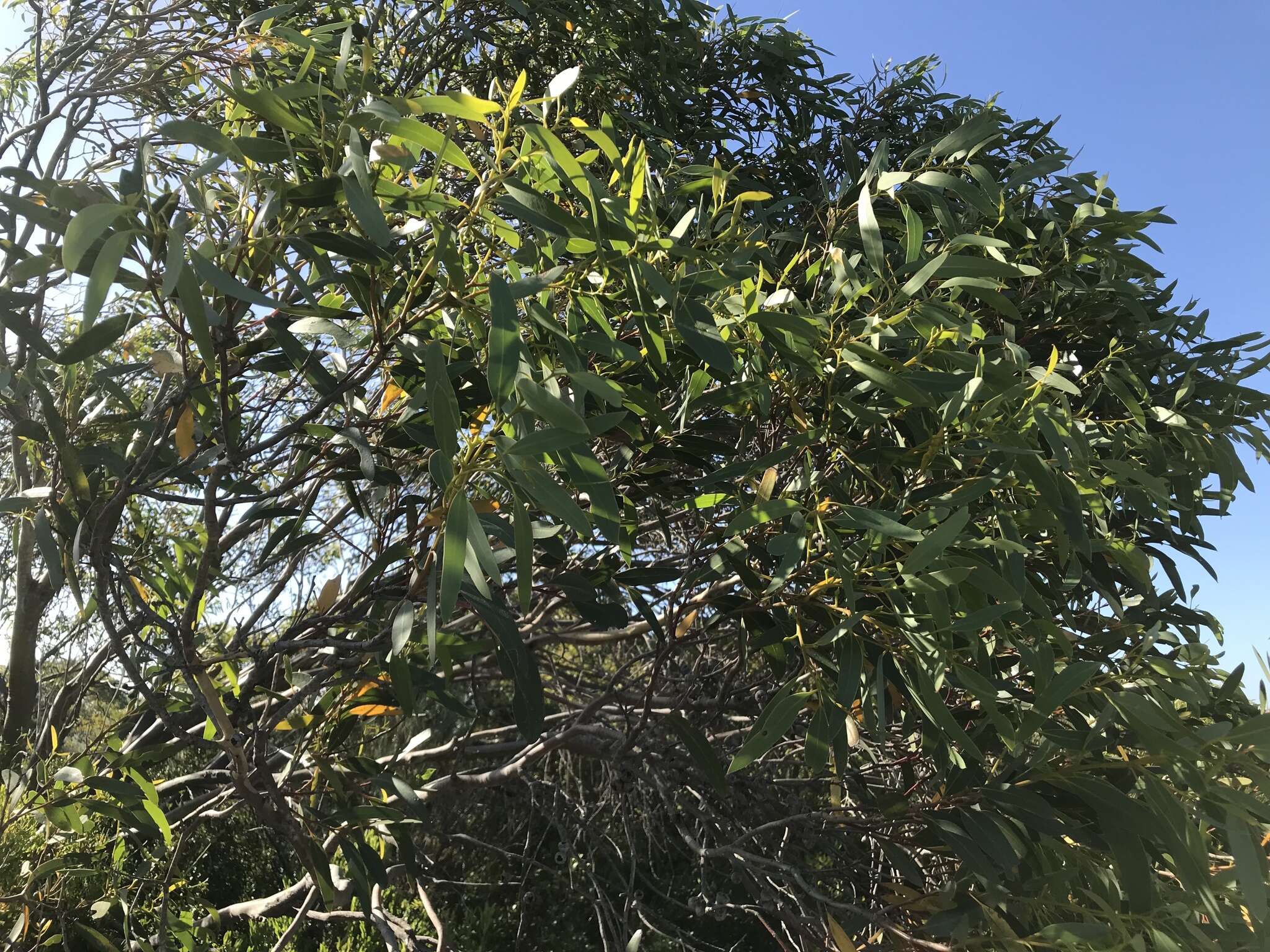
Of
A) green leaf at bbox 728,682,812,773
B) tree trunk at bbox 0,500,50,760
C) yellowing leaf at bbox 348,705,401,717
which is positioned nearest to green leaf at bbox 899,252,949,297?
green leaf at bbox 728,682,812,773

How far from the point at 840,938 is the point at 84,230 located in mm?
1286

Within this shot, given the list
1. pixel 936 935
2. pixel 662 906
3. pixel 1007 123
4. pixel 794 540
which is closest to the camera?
pixel 794 540

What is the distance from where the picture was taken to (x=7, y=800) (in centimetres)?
167

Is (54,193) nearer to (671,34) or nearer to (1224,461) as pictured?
(1224,461)

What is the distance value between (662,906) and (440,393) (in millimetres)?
4254

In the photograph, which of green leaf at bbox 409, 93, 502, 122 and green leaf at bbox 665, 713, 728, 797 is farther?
green leaf at bbox 665, 713, 728, 797

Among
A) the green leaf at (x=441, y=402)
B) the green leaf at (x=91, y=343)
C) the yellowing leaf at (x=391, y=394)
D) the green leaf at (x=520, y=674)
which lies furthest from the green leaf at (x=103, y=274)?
the yellowing leaf at (x=391, y=394)

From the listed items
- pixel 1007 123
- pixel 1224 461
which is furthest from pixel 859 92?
pixel 1224 461

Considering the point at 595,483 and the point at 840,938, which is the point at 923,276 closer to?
the point at 595,483

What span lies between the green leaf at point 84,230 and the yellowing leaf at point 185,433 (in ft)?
1.64

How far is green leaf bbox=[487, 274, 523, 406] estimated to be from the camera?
0.71 metres

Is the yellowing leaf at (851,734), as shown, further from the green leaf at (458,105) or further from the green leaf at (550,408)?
the green leaf at (458,105)

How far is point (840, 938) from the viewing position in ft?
4.20

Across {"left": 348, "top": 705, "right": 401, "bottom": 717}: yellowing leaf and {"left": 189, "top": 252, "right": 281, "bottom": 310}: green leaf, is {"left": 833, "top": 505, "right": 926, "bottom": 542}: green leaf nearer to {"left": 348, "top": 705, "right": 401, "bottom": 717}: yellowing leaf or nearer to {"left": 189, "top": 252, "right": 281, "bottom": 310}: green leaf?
{"left": 189, "top": 252, "right": 281, "bottom": 310}: green leaf
